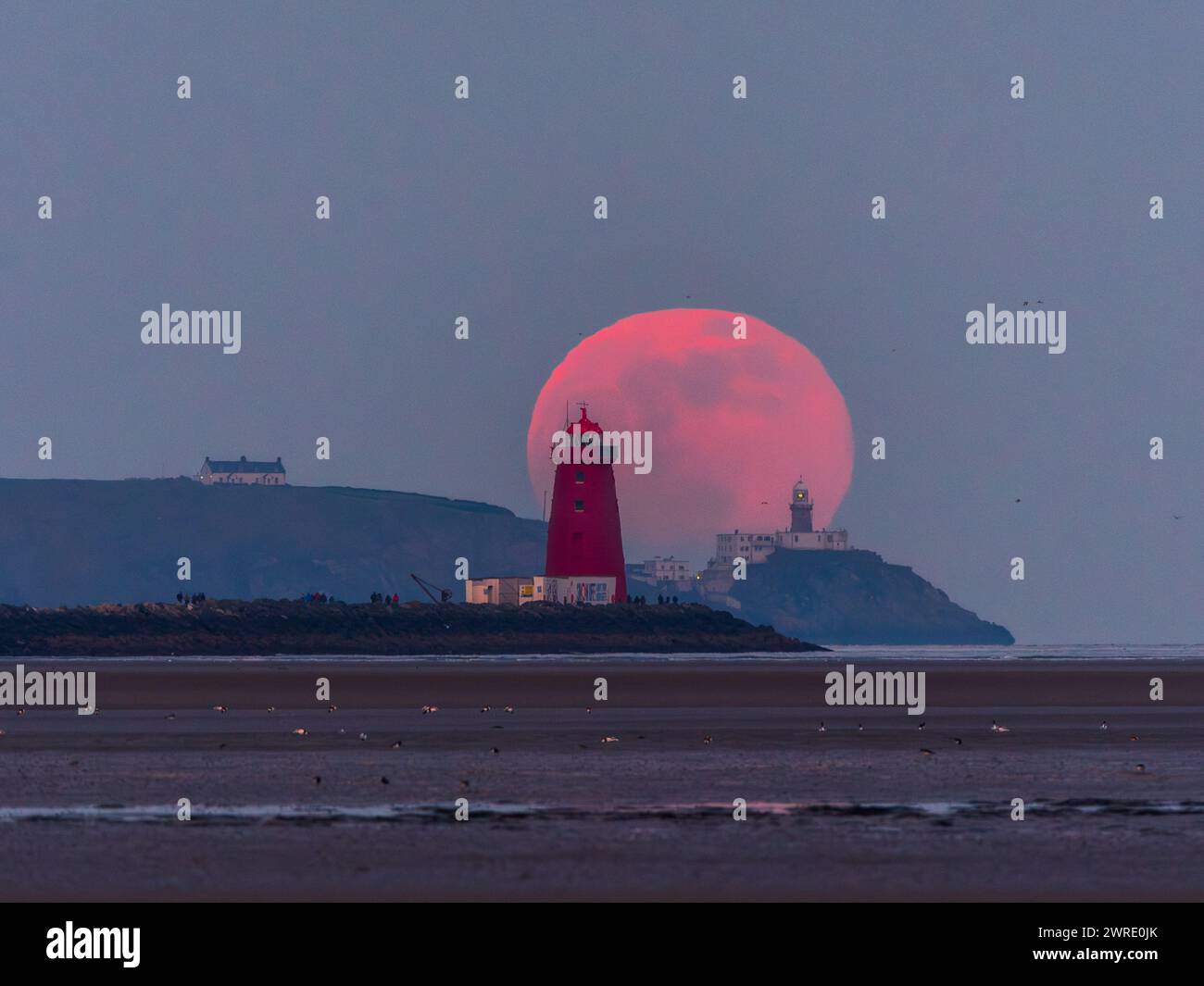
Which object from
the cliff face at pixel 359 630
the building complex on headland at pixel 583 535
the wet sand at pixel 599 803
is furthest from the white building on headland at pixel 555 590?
the wet sand at pixel 599 803

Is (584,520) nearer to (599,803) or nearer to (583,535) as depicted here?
(583,535)

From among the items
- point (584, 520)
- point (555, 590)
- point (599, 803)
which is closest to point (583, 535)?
point (584, 520)

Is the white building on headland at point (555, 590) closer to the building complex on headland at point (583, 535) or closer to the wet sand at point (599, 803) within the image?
the building complex on headland at point (583, 535)

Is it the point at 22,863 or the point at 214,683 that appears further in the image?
the point at 214,683

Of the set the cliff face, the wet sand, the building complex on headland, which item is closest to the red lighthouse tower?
the building complex on headland
